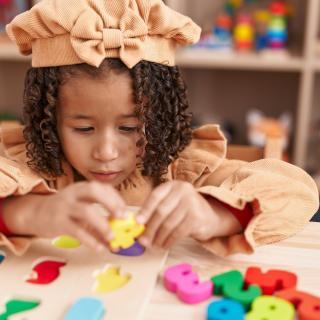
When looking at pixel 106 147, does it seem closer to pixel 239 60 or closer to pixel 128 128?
pixel 128 128

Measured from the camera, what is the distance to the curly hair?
0.81 meters

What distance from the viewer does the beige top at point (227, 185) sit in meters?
0.66

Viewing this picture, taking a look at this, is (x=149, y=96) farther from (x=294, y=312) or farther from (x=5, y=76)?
(x=5, y=76)

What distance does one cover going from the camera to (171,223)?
24.2 inches

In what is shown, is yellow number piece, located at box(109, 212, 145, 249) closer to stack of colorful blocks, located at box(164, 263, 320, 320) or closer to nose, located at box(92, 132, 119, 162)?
stack of colorful blocks, located at box(164, 263, 320, 320)

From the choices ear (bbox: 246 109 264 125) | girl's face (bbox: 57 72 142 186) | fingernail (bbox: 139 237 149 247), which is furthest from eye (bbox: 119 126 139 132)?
ear (bbox: 246 109 264 125)

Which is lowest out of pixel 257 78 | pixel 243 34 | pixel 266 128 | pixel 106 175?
pixel 266 128

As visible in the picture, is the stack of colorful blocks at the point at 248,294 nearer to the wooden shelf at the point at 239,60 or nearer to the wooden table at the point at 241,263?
the wooden table at the point at 241,263

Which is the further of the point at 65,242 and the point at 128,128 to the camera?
the point at 128,128

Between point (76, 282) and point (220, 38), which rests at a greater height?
point (220, 38)

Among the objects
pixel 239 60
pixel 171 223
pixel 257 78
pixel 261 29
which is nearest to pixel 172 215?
pixel 171 223

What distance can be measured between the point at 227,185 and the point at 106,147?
0.17m

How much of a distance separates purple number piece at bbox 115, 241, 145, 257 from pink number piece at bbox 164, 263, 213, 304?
52 millimetres

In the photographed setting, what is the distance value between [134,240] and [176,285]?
0.09 meters
